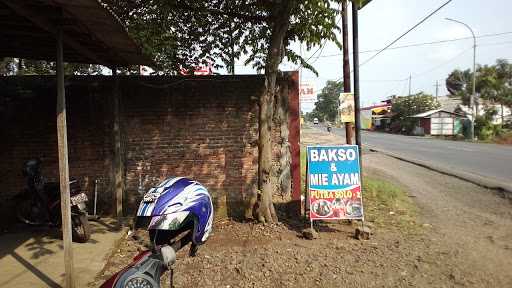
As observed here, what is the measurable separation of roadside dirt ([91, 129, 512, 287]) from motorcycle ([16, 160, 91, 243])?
0.70 m

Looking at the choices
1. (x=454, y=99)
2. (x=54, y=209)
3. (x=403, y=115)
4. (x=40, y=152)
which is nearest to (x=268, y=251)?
(x=54, y=209)

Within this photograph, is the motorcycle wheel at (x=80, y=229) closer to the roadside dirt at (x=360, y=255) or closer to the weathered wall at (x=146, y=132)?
the roadside dirt at (x=360, y=255)

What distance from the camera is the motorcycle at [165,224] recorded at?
274 cm

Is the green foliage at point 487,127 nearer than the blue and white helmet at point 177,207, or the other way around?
the blue and white helmet at point 177,207

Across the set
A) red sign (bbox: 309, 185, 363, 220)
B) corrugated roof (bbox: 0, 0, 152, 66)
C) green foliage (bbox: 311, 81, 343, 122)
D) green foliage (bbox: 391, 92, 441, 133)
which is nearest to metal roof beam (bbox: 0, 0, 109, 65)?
corrugated roof (bbox: 0, 0, 152, 66)

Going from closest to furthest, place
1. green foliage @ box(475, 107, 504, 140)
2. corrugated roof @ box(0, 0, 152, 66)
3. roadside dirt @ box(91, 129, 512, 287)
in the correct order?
1. corrugated roof @ box(0, 0, 152, 66)
2. roadside dirt @ box(91, 129, 512, 287)
3. green foliage @ box(475, 107, 504, 140)

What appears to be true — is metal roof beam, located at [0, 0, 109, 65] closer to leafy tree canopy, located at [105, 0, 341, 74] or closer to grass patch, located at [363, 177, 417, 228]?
leafy tree canopy, located at [105, 0, 341, 74]

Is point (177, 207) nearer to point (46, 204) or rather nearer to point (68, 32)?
point (68, 32)

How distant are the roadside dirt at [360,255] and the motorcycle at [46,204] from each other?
A: 70 centimetres

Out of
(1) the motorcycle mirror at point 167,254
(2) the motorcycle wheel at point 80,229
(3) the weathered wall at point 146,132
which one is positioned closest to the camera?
(1) the motorcycle mirror at point 167,254

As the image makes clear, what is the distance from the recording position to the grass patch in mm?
7809

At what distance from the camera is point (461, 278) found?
5129 mm

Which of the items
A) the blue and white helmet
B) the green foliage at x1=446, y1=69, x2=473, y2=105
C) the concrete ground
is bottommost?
the concrete ground

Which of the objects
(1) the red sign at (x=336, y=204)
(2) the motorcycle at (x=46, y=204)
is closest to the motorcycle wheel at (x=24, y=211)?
(2) the motorcycle at (x=46, y=204)
